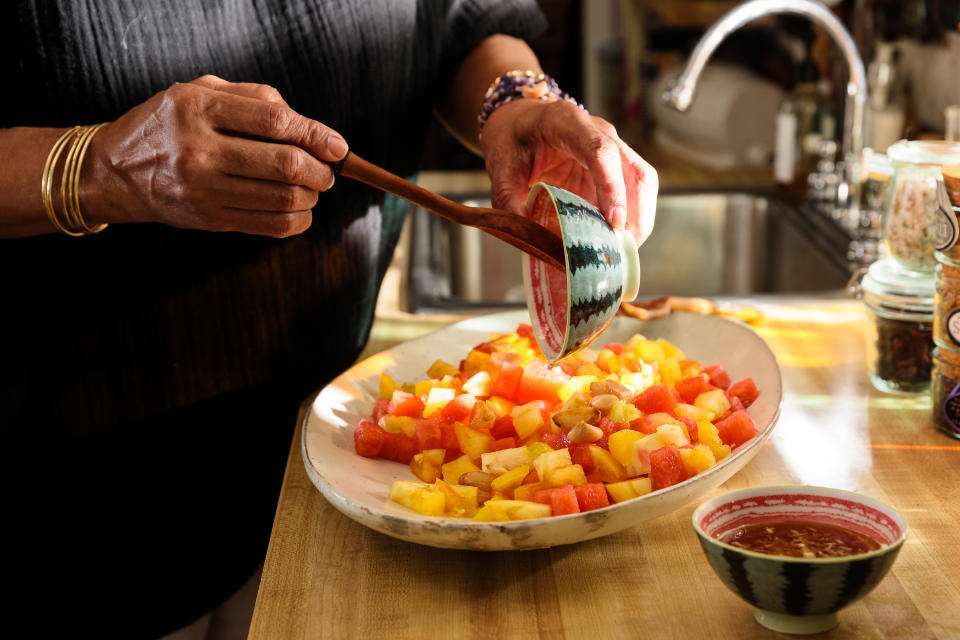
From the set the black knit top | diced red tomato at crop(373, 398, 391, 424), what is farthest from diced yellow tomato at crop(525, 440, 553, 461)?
the black knit top

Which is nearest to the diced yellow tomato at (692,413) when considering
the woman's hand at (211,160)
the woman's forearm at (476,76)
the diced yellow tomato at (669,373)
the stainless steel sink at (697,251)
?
the diced yellow tomato at (669,373)

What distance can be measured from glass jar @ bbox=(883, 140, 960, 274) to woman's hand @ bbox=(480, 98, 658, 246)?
1.08 feet

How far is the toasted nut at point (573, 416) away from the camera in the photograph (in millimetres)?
994

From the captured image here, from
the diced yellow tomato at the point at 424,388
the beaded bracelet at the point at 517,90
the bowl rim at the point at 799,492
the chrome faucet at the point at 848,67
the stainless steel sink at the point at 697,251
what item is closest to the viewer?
the bowl rim at the point at 799,492

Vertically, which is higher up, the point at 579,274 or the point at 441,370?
the point at 579,274

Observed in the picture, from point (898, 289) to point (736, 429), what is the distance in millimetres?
346

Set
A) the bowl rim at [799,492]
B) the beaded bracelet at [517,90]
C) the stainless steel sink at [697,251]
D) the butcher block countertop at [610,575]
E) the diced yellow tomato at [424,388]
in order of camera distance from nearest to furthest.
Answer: the bowl rim at [799,492] → the butcher block countertop at [610,575] → the diced yellow tomato at [424,388] → the beaded bracelet at [517,90] → the stainless steel sink at [697,251]

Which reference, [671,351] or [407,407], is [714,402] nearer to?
[671,351]

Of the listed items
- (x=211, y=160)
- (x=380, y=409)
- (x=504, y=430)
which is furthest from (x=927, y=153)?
(x=211, y=160)

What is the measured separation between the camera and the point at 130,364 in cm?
120

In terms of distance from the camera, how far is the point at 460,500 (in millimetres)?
943

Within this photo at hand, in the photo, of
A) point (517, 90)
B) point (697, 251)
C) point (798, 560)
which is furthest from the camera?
point (697, 251)

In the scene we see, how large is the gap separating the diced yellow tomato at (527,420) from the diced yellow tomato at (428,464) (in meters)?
0.08

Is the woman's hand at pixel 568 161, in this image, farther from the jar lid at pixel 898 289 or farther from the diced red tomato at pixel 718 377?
the jar lid at pixel 898 289
